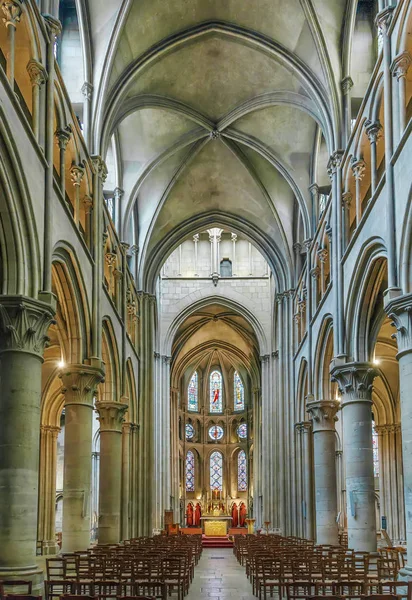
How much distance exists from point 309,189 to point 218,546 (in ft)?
84.7

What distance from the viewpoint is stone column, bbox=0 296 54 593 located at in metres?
14.7

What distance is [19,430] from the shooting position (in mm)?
15211

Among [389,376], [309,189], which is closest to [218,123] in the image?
[309,189]

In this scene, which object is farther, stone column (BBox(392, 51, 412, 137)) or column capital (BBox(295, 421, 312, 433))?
column capital (BBox(295, 421, 312, 433))

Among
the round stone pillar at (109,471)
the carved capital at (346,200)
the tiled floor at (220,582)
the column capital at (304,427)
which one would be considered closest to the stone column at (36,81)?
the carved capital at (346,200)

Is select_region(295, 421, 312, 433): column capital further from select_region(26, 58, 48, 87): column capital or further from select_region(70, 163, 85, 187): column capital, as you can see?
select_region(26, 58, 48, 87): column capital

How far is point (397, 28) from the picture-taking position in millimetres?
17688

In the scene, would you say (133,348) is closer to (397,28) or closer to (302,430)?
(302,430)

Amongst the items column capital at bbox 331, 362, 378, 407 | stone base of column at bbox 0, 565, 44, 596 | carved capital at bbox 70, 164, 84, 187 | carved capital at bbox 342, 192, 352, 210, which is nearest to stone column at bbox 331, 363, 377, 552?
column capital at bbox 331, 362, 378, 407

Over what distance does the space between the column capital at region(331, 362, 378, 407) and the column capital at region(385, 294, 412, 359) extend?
617 centimetres

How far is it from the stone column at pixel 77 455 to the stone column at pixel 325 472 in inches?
373

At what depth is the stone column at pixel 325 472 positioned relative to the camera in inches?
1094

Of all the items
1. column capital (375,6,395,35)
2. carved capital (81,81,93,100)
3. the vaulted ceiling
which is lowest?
column capital (375,6,395,35)

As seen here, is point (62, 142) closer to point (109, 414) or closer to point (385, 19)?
point (385, 19)
